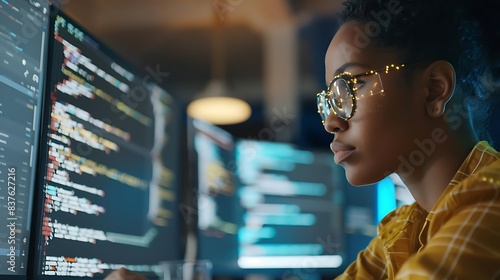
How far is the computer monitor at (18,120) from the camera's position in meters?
0.82

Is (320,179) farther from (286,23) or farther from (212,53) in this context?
(212,53)

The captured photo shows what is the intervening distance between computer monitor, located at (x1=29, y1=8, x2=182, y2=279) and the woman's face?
→ 428 mm

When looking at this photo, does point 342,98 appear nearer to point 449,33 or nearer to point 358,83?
point 358,83

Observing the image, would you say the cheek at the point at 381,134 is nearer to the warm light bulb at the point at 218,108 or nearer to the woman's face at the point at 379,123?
the woman's face at the point at 379,123

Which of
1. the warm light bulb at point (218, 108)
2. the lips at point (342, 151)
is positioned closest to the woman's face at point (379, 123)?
the lips at point (342, 151)

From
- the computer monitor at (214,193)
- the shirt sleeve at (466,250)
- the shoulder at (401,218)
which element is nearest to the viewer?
the shirt sleeve at (466,250)

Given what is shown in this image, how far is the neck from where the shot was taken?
903mm

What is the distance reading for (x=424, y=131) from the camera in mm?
907

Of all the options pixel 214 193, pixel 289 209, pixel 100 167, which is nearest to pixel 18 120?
pixel 100 167

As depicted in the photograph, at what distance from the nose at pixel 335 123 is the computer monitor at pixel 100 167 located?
0.42 meters

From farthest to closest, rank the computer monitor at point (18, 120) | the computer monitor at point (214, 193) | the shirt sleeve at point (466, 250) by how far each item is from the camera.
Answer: the computer monitor at point (214, 193)
the computer monitor at point (18, 120)
the shirt sleeve at point (466, 250)

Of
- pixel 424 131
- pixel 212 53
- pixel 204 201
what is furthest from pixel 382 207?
pixel 212 53

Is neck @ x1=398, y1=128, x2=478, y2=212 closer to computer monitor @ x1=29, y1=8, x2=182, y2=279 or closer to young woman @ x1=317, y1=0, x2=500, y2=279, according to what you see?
young woman @ x1=317, y1=0, x2=500, y2=279

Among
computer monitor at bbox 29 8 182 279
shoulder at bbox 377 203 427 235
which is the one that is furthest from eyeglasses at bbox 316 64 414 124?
computer monitor at bbox 29 8 182 279
